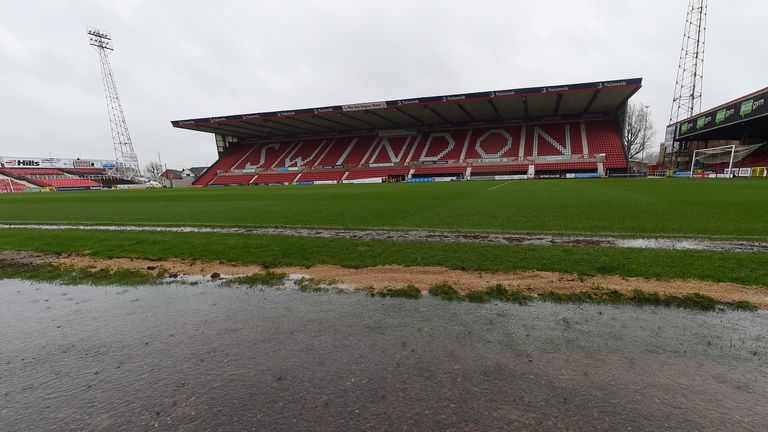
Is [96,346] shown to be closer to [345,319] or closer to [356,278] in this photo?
[345,319]

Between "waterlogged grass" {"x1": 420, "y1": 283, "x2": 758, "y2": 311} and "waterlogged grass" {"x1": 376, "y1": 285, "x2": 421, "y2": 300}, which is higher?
"waterlogged grass" {"x1": 420, "y1": 283, "x2": 758, "y2": 311}

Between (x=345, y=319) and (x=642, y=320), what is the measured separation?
327 cm

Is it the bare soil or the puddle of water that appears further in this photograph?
the puddle of water

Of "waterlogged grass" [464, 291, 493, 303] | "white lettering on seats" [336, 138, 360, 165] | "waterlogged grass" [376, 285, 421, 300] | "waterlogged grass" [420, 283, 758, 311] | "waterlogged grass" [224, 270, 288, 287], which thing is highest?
"white lettering on seats" [336, 138, 360, 165]

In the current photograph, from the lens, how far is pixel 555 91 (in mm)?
36406

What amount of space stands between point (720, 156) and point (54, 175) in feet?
357

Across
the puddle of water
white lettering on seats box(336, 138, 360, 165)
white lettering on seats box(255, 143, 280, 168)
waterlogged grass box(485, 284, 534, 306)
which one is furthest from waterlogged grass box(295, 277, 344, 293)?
white lettering on seats box(255, 143, 280, 168)

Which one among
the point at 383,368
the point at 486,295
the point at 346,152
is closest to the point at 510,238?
the point at 486,295

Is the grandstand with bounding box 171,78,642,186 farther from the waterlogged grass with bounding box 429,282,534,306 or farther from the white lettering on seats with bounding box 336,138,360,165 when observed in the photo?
the waterlogged grass with bounding box 429,282,534,306

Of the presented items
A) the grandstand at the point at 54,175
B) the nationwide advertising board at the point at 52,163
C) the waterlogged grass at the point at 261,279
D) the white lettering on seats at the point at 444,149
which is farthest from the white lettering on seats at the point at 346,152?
the nationwide advertising board at the point at 52,163

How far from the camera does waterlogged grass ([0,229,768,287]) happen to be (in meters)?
5.25

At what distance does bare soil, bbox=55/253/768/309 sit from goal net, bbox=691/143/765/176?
40.1m

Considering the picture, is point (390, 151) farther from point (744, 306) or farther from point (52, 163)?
point (52, 163)

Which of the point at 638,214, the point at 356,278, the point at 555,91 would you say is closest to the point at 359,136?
the point at 555,91
